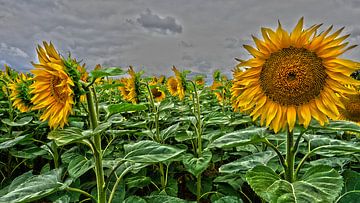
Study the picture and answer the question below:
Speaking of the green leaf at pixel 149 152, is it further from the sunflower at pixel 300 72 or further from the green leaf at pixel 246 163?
the sunflower at pixel 300 72

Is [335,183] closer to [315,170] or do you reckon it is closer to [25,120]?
[315,170]

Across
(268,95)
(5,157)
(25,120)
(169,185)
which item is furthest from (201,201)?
(5,157)

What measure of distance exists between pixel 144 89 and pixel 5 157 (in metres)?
1.68

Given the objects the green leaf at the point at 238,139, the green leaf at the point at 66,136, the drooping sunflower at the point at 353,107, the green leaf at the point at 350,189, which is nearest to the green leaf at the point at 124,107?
the green leaf at the point at 66,136

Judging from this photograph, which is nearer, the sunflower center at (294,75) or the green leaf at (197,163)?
the sunflower center at (294,75)

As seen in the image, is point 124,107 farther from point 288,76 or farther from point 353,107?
point 353,107

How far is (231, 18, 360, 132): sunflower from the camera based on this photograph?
4.86ft

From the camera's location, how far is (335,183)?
1268mm

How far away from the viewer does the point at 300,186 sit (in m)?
1.32

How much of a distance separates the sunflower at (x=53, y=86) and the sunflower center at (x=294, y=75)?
95 centimetres

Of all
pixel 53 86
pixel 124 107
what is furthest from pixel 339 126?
pixel 53 86

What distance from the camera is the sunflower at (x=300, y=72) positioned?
148cm

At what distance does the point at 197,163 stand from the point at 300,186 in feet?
2.93

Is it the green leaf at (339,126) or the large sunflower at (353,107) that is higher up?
the large sunflower at (353,107)
